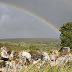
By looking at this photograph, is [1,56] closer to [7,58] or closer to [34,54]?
[7,58]

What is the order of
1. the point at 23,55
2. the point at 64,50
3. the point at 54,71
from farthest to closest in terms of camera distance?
the point at 64,50, the point at 23,55, the point at 54,71

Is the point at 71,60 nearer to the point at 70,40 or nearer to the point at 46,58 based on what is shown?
the point at 46,58

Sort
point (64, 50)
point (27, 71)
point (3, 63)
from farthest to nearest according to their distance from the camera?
point (64, 50), point (3, 63), point (27, 71)

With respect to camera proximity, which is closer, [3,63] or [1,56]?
[3,63]

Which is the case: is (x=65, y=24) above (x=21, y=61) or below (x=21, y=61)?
above

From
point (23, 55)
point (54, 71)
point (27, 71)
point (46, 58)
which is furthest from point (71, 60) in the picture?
point (27, 71)

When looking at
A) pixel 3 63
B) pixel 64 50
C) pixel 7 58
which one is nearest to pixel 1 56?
pixel 7 58

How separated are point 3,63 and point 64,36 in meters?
40.2

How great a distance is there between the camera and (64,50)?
14359 mm

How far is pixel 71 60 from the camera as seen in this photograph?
10094 mm

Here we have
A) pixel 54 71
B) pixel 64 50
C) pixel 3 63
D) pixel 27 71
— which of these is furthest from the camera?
pixel 64 50

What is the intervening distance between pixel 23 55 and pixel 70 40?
127 ft

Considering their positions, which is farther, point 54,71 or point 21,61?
point 21,61

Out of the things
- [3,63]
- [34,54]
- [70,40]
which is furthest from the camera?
[70,40]
